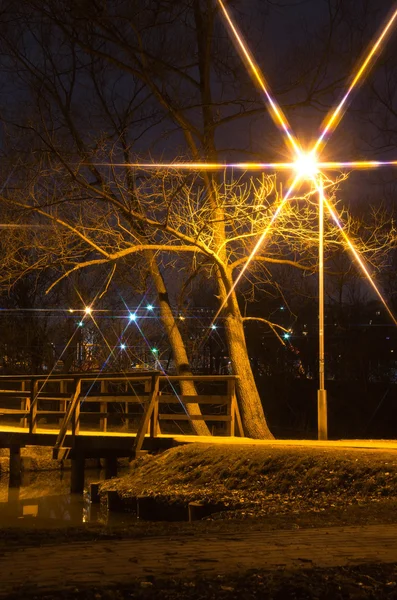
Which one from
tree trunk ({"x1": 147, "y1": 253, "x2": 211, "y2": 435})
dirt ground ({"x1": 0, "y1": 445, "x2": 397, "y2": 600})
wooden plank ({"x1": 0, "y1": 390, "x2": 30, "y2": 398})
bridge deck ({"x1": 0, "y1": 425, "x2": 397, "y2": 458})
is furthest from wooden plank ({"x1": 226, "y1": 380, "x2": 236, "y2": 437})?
wooden plank ({"x1": 0, "y1": 390, "x2": 30, "y2": 398})

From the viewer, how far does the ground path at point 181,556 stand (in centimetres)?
607

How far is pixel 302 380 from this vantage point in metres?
52.5

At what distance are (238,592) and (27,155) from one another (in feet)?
61.9

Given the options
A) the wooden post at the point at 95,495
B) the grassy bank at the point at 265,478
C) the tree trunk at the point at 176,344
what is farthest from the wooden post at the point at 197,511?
the tree trunk at the point at 176,344

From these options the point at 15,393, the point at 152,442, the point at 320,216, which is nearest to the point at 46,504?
the point at 152,442

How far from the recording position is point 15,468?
77.9 ft

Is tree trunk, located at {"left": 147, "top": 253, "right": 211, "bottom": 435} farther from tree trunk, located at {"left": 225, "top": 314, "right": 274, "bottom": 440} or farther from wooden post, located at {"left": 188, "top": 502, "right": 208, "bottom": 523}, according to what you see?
wooden post, located at {"left": 188, "top": 502, "right": 208, "bottom": 523}

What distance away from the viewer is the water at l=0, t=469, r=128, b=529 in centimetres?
1553

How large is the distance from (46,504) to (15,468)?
15.0 feet

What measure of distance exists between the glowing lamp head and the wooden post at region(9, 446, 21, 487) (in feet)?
36.8

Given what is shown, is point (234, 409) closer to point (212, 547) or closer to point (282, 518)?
point (282, 518)

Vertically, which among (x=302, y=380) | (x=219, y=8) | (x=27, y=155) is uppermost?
(x=219, y=8)

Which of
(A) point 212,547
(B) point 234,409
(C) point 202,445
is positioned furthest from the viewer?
(B) point 234,409

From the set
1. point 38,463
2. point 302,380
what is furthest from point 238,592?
point 302,380
